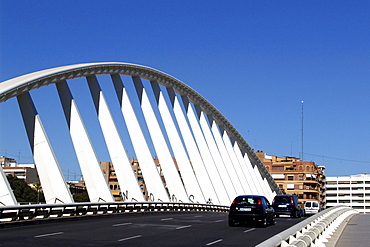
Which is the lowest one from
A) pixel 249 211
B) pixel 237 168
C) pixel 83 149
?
pixel 249 211

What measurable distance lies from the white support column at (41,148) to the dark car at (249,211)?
7.13 metres

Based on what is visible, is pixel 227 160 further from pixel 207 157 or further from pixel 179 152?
pixel 179 152

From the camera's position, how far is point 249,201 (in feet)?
72.7

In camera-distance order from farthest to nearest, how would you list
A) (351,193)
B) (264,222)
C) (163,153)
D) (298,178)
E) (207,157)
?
(351,193) → (298,178) → (207,157) → (163,153) → (264,222)

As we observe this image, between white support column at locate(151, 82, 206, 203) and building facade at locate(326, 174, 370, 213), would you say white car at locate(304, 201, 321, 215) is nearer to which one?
white support column at locate(151, 82, 206, 203)

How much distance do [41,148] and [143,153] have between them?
1128cm

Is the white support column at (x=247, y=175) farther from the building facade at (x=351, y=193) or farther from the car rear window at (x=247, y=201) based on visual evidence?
the building facade at (x=351, y=193)

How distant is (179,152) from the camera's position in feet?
129

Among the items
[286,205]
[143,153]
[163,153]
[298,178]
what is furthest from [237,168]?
[298,178]

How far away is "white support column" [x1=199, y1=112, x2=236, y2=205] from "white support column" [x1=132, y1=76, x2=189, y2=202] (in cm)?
1423

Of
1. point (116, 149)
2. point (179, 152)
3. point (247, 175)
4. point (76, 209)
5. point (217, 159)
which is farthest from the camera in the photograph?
point (247, 175)

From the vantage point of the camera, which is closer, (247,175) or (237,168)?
(237,168)

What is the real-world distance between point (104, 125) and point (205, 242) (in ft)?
52.6

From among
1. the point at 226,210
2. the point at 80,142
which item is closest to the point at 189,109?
the point at 226,210
